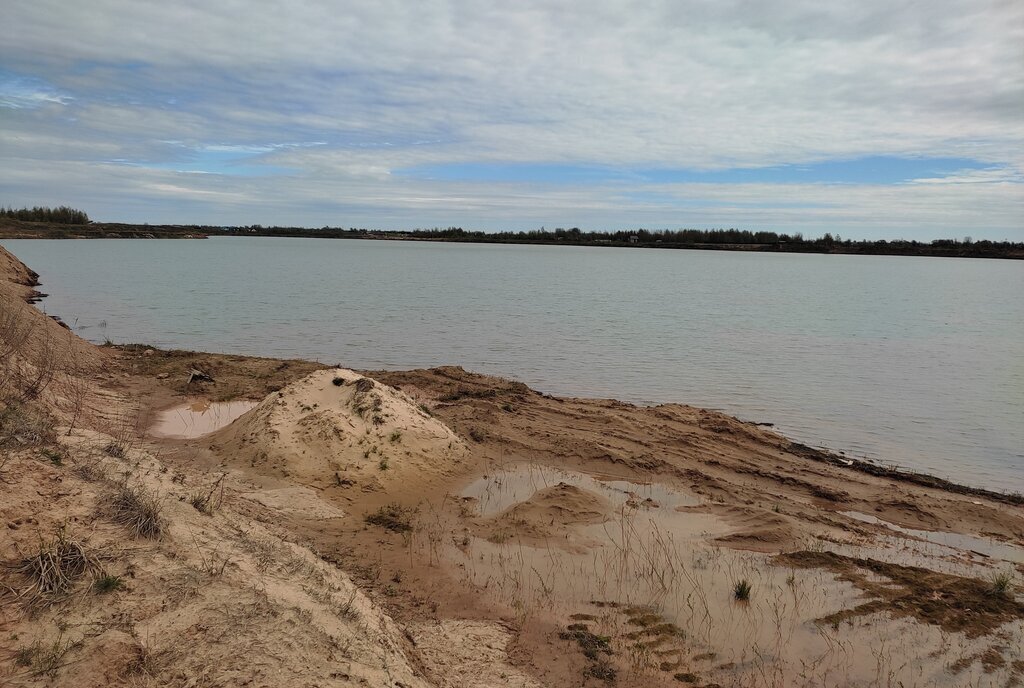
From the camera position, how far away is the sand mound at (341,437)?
764cm

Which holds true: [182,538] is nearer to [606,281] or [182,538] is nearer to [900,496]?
[900,496]

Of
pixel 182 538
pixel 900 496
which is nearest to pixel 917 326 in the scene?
pixel 900 496

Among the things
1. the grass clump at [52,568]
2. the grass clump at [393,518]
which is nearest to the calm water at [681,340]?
the grass clump at [393,518]

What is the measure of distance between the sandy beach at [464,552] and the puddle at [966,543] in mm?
40

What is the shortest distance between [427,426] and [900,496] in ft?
19.8

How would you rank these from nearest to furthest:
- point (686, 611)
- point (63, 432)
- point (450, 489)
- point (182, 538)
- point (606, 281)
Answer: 1. point (182, 538)
2. point (686, 611)
3. point (63, 432)
4. point (450, 489)
5. point (606, 281)

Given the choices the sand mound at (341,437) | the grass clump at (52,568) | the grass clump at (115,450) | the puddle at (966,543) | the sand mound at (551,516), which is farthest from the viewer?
the sand mound at (341,437)

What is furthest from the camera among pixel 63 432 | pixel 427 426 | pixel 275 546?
pixel 427 426

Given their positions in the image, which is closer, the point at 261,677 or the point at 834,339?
the point at 261,677

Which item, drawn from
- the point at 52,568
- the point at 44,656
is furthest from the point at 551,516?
the point at 44,656

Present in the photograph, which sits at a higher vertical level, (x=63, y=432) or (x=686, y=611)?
(x=63, y=432)

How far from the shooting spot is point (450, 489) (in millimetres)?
7855

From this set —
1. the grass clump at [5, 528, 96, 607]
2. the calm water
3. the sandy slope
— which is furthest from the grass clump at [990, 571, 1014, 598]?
the grass clump at [5, 528, 96, 607]

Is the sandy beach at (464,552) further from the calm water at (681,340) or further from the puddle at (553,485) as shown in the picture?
the calm water at (681,340)
